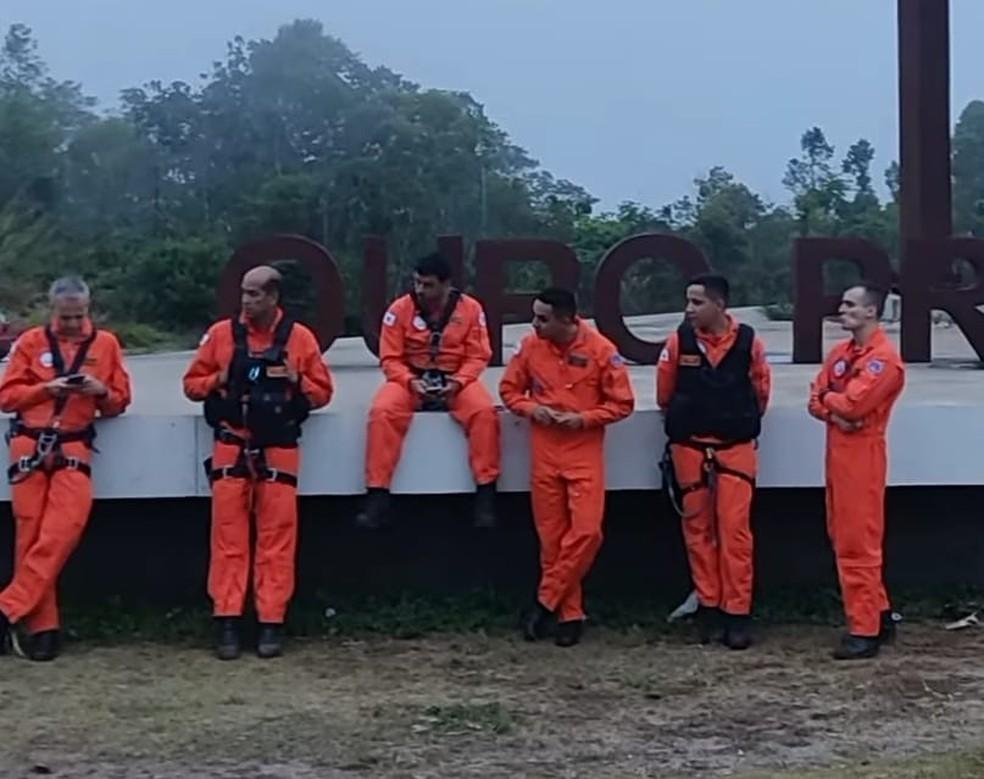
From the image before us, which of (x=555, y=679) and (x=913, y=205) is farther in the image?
(x=913, y=205)

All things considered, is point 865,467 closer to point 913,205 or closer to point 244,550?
point 244,550

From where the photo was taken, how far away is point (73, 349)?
7.13m

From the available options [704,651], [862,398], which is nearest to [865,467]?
[862,398]

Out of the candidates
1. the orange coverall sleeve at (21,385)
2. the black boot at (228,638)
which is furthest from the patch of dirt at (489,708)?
the orange coverall sleeve at (21,385)

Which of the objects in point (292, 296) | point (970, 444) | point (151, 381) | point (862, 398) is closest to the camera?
point (862, 398)

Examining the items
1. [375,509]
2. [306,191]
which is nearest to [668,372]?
[375,509]

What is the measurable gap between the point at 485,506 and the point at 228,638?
1.28m

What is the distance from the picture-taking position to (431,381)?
25.0 feet

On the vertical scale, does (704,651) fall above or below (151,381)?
below

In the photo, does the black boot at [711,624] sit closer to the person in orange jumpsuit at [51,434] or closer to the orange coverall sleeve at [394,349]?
the orange coverall sleeve at [394,349]

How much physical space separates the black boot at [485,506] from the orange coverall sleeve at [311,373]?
2.78 ft

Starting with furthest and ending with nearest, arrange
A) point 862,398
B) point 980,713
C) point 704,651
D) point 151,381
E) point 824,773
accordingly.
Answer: point 151,381
point 704,651
point 862,398
point 980,713
point 824,773

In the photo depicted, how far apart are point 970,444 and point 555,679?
8.01 ft

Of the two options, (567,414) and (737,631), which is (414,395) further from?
(737,631)
